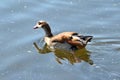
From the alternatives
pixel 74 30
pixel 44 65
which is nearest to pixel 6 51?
pixel 44 65

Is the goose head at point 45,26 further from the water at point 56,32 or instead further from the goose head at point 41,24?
the water at point 56,32

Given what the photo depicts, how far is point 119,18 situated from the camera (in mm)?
11172

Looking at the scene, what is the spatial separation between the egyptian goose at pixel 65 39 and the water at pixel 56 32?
0.27m

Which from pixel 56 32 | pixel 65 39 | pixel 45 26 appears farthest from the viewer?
pixel 56 32

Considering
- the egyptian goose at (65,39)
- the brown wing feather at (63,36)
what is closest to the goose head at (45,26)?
the egyptian goose at (65,39)

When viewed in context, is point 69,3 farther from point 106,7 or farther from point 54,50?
point 54,50

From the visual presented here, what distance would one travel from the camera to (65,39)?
10.0 metres

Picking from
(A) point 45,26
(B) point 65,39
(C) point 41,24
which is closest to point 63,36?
(B) point 65,39

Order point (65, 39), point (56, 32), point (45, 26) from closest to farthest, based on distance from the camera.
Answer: point (65, 39) → point (45, 26) → point (56, 32)

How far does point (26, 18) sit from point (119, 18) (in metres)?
2.50

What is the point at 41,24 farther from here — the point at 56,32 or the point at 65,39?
the point at 65,39

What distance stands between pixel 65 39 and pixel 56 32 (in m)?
0.83

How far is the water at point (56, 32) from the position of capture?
8.99 metres

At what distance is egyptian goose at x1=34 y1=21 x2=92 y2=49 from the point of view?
980 centimetres
